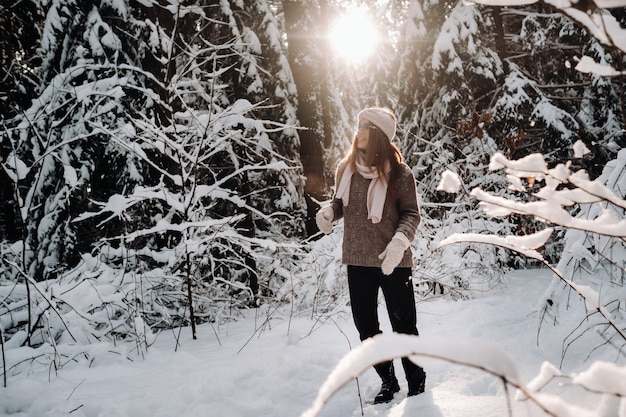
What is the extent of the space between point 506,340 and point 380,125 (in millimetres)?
2083

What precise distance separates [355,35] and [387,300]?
26.3 ft

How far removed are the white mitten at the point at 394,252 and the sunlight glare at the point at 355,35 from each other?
24.8ft

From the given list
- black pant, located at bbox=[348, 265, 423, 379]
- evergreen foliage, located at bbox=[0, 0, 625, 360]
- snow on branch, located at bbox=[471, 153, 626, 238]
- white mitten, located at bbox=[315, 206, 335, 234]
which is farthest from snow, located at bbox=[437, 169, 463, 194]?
evergreen foliage, located at bbox=[0, 0, 625, 360]

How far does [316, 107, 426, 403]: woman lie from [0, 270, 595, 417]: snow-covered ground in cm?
19

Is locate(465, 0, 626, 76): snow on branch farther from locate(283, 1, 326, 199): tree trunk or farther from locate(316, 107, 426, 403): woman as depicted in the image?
locate(283, 1, 326, 199): tree trunk

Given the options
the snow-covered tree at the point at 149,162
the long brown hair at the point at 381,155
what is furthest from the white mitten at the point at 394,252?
the snow-covered tree at the point at 149,162

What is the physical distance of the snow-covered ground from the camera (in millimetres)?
2291

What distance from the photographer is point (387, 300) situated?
262 centimetres

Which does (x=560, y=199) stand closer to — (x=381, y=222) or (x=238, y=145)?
(x=381, y=222)

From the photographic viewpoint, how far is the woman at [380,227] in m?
2.54

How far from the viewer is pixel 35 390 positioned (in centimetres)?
240

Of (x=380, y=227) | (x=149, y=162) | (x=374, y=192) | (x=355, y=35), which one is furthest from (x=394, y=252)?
(x=355, y=35)

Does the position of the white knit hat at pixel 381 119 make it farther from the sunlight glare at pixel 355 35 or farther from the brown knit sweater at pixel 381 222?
the sunlight glare at pixel 355 35

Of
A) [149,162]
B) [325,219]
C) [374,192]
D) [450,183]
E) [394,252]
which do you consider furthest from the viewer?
[149,162]
